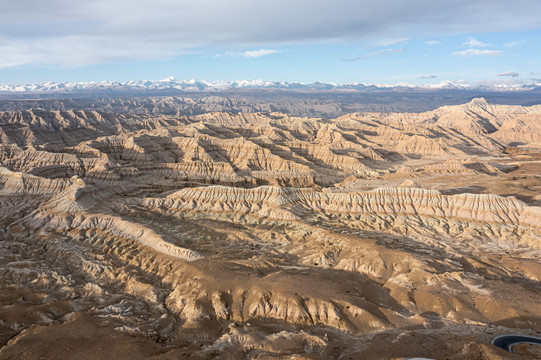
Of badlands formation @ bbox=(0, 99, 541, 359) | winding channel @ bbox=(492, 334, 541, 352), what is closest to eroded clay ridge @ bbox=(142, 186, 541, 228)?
badlands formation @ bbox=(0, 99, 541, 359)

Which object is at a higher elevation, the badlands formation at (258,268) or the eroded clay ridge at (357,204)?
the eroded clay ridge at (357,204)

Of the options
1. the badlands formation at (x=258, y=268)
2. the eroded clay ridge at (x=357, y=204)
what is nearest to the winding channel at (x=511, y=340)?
the badlands formation at (x=258, y=268)

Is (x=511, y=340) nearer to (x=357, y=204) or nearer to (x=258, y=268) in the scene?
(x=258, y=268)

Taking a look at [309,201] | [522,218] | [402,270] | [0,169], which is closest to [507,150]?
[522,218]

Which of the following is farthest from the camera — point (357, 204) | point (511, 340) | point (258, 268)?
point (357, 204)

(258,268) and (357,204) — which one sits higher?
(357,204)

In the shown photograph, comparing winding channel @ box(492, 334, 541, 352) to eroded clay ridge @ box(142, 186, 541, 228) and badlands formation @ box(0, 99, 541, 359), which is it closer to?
badlands formation @ box(0, 99, 541, 359)

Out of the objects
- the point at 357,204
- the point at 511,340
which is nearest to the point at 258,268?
the point at 511,340

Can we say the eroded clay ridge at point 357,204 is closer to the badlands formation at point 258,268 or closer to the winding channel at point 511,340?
the badlands formation at point 258,268

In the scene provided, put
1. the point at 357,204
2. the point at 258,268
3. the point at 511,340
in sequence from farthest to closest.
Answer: the point at 357,204 → the point at 258,268 → the point at 511,340
